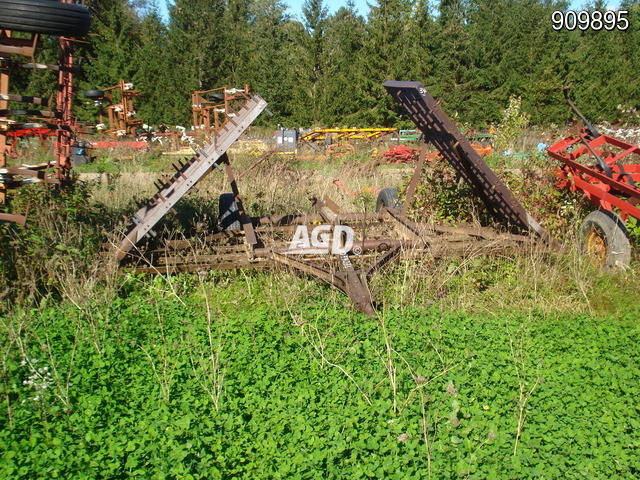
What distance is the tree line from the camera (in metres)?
29.1

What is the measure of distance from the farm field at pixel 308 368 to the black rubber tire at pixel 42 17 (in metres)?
1.60

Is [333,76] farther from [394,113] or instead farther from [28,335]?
[28,335]

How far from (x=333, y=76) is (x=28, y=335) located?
28283 mm

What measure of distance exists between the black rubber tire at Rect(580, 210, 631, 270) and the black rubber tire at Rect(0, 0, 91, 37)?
212 inches

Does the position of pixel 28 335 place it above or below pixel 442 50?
below

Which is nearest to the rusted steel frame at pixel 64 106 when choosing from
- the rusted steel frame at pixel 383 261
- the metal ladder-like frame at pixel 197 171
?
the metal ladder-like frame at pixel 197 171

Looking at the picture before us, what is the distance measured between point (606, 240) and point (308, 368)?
11.7 feet

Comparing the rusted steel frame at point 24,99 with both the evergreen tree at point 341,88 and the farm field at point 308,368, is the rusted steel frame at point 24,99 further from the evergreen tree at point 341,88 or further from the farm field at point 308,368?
the evergreen tree at point 341,88

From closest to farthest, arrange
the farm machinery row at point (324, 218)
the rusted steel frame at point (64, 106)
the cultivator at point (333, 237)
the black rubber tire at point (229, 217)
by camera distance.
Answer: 1. the farm machinery row at point (324, 218)
2. the cultivator at point (333, 237)
3. the rusted steel frame at point (64, 106)
4. the black rubber tire at point (229, 217)

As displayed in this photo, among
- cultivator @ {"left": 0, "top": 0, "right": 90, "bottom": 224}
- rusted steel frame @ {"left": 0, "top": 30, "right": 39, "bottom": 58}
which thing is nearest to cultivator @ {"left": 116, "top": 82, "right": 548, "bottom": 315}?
cultivator @ {"left": 0, "top": 0, "right": 90, "bottom": 224}

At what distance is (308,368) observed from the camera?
3930 millimetres

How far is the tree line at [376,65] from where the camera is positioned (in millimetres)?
29062

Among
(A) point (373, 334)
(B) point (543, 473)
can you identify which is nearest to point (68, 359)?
(A) point (373, 334)

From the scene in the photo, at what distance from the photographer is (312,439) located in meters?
3.10
